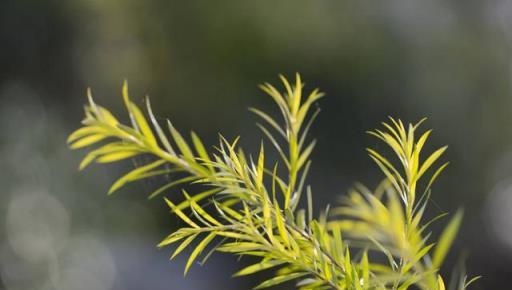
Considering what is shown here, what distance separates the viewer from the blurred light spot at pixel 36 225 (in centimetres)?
182

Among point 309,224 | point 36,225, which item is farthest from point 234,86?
point 309,224

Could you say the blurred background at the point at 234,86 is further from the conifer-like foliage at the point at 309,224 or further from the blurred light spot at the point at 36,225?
the conifer-like foliage at the point at 309,224

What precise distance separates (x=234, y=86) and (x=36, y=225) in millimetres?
675

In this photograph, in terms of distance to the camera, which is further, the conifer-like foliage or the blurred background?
the blurred background

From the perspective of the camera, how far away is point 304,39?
6.15 feet

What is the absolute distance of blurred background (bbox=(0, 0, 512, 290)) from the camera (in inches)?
72.6

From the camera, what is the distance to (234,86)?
6.40 ft

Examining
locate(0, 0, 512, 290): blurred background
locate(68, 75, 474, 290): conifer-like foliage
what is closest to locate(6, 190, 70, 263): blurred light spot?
locate(0, 0, 512, 290): blurred background

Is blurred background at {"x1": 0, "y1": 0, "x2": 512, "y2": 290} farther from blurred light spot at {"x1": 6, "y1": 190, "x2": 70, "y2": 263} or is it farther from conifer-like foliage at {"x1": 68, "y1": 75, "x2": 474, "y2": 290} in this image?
conifer-like foliage at {"x1": 68, "y1": 75, "x2": 474, "y2": 290}

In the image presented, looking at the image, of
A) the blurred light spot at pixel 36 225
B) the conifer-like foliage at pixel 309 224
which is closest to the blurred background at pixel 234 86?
the blurred light spot at pixel 36 225

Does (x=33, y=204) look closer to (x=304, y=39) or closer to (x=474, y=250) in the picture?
(x=304, y=39)

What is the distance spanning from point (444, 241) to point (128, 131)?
A: 0.28 feet

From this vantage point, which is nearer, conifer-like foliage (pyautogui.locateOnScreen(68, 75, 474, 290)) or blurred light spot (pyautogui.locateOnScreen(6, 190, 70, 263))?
conifer-like foliage (pyautogui.locateOnScreen(68, 75, 474, 290))

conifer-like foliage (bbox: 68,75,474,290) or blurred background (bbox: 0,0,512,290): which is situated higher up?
blurred background (bbox: 0,0,512,290)
